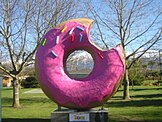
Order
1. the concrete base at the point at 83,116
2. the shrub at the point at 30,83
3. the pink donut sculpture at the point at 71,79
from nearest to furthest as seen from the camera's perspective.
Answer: the pink donut sculpture at the point at 71,79
the concrete base at the point at 83,116
the shrub at the point at 30,83

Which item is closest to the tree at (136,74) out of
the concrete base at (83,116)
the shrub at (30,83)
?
→ the shrub at (30,83)

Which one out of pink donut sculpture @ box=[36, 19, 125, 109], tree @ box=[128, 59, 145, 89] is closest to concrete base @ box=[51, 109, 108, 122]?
pink donut sculpture @ box=[36, 19, 125, 109]

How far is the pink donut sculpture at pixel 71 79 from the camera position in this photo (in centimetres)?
741

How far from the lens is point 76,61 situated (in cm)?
2002

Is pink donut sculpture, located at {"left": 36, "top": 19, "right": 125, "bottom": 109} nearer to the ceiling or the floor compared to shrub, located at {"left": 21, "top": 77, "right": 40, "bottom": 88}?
nearer to the ceiling

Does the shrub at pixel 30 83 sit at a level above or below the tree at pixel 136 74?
below

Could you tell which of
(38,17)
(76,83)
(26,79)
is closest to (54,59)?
(76,83)

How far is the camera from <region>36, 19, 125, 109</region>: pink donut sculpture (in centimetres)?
741

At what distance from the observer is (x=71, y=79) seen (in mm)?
7656

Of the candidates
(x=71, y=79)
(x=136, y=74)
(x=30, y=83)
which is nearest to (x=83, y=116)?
(x=71, y=79)

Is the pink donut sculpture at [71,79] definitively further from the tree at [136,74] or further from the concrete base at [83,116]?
the tree at [136,74]

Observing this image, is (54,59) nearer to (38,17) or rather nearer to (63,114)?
(63,114)

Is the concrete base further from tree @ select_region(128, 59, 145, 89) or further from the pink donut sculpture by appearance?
tree @ select_region(128, 59, 145, 89)

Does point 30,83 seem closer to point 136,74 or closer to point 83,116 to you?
point 136,74
